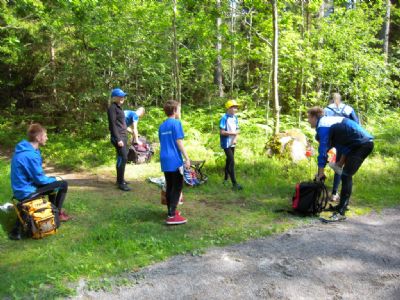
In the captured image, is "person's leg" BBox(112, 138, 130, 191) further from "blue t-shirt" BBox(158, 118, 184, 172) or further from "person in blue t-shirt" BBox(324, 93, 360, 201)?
"person in blue t-shirt" BBox(324, 93, 360, 201)

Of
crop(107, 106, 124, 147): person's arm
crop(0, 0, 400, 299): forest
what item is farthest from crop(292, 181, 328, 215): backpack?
crop(107, 106, 124, 147): person's arm

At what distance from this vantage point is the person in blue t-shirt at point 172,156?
5.81m

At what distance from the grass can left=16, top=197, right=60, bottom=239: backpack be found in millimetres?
145

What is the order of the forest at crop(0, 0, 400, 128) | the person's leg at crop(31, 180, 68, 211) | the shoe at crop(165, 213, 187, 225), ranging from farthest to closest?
the forest at crop(0, 0, 400, 128), the shoe at crop(165, 213, 187, 225), the person's leg at crop(31, 180, 68, 211)

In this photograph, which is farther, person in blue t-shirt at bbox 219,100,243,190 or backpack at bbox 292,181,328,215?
person in blue t-shirt at bbox 219,100,243,190

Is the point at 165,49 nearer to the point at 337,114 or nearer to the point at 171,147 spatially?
the point at 337,114

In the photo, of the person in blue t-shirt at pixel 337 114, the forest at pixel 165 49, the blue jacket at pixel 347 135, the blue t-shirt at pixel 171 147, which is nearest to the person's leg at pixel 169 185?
the blue t-shirt at pixel 171 147

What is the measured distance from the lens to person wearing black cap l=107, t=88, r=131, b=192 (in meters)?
7.88

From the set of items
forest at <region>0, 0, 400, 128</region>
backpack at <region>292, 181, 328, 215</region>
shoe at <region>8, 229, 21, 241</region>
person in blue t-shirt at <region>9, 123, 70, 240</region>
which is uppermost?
forest at <region>0, 0, 400, 128</region>

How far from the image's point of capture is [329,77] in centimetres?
1290

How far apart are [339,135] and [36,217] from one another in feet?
15.4

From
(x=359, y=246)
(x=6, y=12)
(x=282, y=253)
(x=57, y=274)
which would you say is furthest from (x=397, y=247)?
(x=6, y=12)

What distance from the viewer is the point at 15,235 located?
5457mm

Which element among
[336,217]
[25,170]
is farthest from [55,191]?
[336,217]
